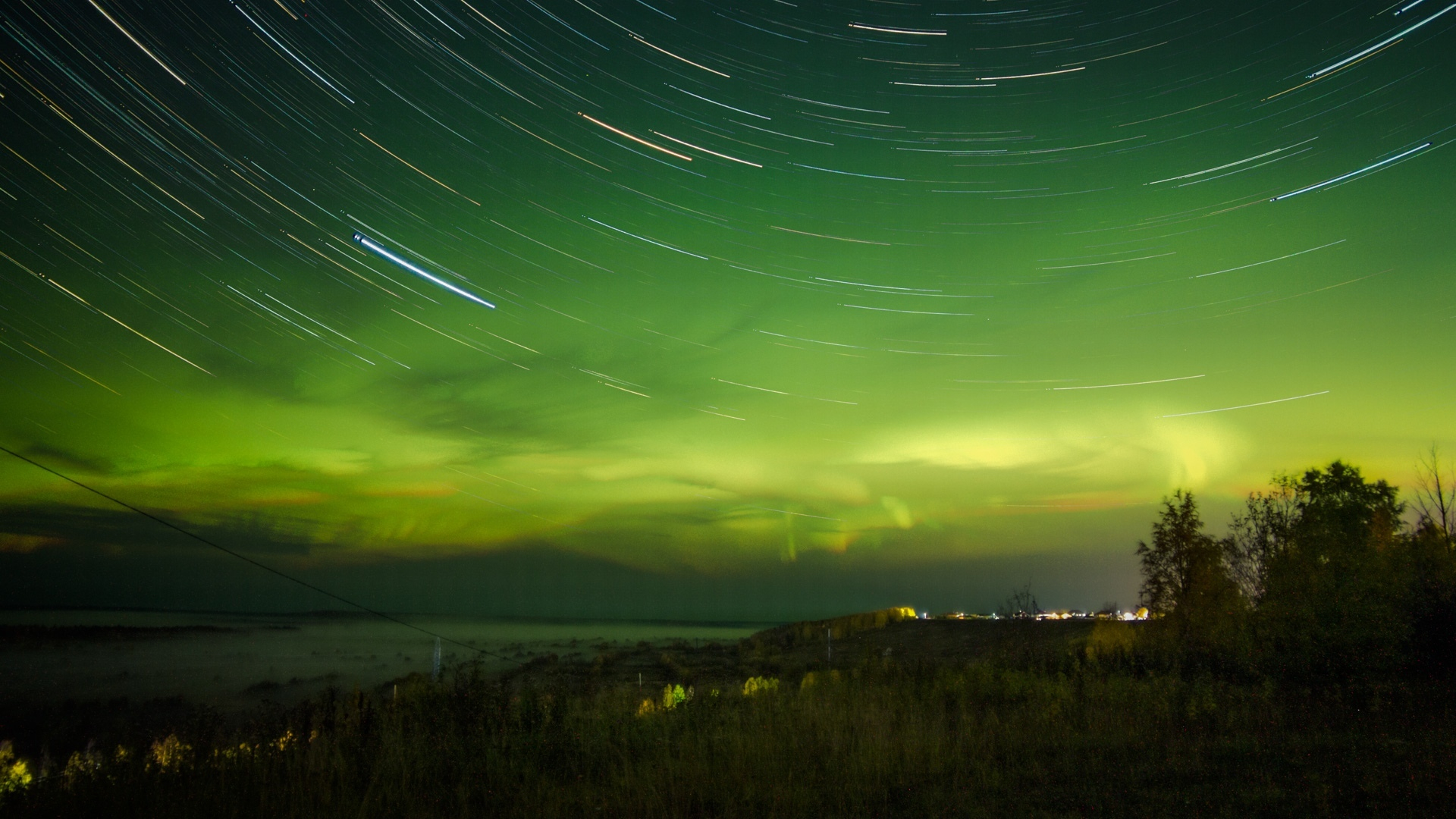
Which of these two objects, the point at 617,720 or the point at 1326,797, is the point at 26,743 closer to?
the point at 617,720

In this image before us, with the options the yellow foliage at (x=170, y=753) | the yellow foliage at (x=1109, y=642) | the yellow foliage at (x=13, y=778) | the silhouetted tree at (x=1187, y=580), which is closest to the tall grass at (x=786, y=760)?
the yellow foliage at (x=170, y=753)

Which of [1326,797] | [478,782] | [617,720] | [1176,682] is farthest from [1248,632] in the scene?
[478,782]

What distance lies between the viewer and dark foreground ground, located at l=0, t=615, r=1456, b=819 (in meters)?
7.58

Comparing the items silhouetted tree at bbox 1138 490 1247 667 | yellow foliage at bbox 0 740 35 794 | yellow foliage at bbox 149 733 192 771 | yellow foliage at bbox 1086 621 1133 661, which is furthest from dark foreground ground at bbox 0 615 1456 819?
silhouetted tree at bbox 1138 490 1247 667

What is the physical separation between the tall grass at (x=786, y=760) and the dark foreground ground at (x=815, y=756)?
37mm

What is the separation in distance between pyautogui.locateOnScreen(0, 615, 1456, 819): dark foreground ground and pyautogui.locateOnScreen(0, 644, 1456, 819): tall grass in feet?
0.12

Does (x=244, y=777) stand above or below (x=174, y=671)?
above

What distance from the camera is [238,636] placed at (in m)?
68.0

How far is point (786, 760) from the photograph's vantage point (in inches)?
370

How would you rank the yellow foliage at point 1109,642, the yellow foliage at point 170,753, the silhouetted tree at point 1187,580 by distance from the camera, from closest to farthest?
the yellow foliage at point 170,753 → the yellow foliage at point 1109,642 → the silhouetted tree at point 1187,580

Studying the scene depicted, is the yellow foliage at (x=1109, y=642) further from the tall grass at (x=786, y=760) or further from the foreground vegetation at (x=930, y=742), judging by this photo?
the tall grass at (x=786, y=760)

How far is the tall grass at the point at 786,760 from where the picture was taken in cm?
756

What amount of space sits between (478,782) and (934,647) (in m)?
30.6

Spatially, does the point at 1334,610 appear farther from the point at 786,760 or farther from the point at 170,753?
the point at 170,753
